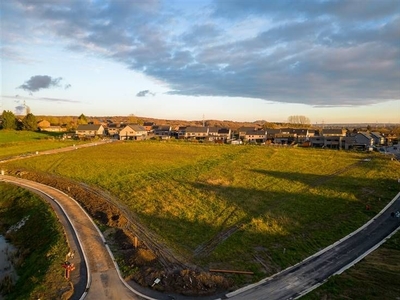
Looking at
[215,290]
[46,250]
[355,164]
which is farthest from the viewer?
[355,164]

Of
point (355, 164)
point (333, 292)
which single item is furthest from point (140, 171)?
point (355, 164)

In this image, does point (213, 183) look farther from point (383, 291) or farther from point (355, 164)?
point (355, 164)

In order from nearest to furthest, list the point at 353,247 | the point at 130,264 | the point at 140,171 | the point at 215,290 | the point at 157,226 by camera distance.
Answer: the point at 215,290, the point at 130,264, the point at 353,247, the point at 157,226, the point at 140,171

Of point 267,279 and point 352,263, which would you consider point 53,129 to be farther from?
point 352,263

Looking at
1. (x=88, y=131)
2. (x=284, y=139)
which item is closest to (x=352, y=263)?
(x=284, y=139)

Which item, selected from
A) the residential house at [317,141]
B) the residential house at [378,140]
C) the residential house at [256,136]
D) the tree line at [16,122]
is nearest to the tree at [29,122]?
the tree line at [16,122]

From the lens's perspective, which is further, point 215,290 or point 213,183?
point 213,183

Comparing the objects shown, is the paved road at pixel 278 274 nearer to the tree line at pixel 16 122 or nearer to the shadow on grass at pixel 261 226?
the shadow on grass at pixel 261 226
